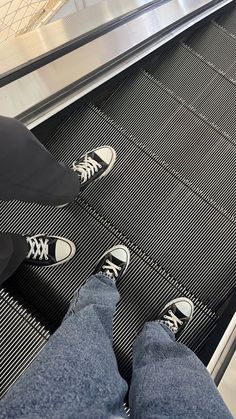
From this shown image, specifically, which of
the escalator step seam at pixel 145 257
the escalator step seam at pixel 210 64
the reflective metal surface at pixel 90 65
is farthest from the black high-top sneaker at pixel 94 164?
the escalator step seam at pixel 210 64

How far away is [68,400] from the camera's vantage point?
1.16 meters

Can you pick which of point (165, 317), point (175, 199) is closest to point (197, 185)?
point (175, 199)

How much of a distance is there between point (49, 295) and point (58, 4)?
3.16 metres

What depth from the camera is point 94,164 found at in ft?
7.68

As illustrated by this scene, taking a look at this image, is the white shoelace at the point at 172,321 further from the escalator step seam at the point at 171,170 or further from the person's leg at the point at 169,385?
the escalator step seam at the point at 171,170

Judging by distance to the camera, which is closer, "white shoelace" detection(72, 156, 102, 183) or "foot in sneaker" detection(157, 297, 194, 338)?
"foot in sneaker" detection(157, 297, 194, 338)

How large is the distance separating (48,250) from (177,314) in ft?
2.23

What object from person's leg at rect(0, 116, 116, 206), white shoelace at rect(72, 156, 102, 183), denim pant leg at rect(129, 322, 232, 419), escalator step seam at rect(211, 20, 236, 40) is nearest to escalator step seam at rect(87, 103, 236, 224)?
white shoelace at rect(72, 156, 102, 183)

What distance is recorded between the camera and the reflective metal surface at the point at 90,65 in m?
2.28

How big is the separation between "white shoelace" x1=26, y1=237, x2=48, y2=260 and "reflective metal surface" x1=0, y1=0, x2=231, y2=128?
594mm

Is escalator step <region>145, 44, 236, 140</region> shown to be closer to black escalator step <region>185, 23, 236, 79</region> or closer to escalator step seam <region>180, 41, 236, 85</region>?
escalator step seam <region>180, 41, 236, 85</region>

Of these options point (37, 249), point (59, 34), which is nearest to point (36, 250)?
point (37, 249)

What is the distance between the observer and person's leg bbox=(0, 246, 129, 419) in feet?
3.69

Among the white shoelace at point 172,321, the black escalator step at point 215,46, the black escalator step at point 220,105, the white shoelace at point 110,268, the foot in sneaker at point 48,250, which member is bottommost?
the white shoelace at point 172,321
